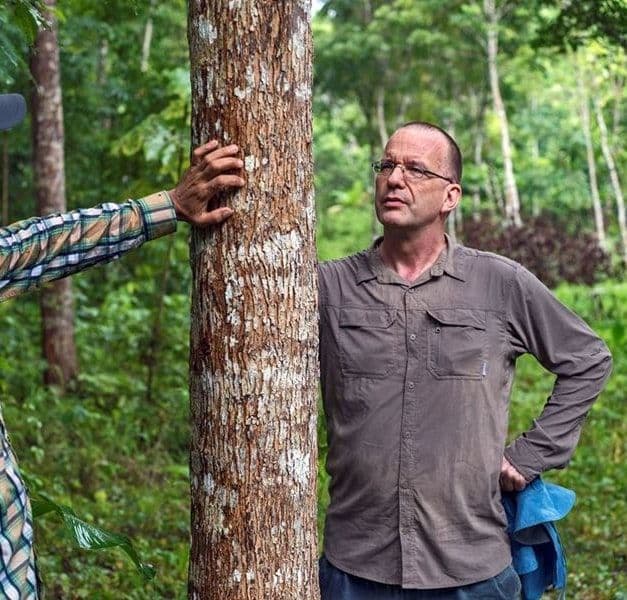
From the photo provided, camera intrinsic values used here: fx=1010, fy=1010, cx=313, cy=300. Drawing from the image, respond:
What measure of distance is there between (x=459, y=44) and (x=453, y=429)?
86.9ft

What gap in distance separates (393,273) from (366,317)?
19 centimetres

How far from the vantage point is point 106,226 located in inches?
111

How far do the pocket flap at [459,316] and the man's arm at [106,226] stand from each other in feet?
2.93

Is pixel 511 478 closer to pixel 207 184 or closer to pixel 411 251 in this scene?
pixel 411 251

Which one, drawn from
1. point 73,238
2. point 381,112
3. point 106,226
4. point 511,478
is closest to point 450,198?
point 511,478

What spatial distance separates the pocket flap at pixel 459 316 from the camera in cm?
334

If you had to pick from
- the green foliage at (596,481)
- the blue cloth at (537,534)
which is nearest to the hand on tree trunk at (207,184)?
the blue cloth at (537,534)

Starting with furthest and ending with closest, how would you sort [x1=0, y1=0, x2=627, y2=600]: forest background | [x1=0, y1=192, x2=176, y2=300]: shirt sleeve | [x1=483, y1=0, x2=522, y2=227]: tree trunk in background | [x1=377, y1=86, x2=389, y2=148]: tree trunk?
[x1=377, y1=86, x2=389, y2=148]: tree trunk, [x1=483, y1=0, x2=522, y2=227]: tree trunk in background, [x1=0, y1=0, x2=627, y2=600]: forest background, [x1=0, y1=192, x2=176, y2=300]: shirt sleeve

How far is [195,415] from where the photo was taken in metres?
2.91

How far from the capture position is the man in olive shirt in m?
3.25

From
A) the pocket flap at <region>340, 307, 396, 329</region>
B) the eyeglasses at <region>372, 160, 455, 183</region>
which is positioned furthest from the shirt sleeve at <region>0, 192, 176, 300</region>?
the eyeglasses at <region>372, 160, 455, 183</region>

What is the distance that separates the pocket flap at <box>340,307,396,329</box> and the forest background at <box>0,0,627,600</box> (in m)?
1.18

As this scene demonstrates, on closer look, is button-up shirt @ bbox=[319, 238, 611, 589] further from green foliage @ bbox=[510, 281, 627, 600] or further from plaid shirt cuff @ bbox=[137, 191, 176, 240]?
green foliage @ bbox=[510, 281, 627, 600]

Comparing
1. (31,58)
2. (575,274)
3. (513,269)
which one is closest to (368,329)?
(513,269)
